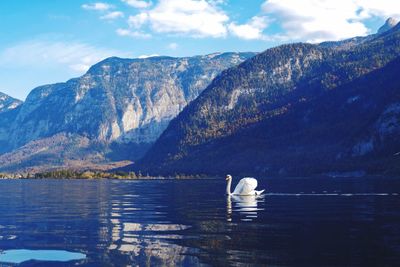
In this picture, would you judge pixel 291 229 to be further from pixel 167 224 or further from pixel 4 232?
pixel 4 232

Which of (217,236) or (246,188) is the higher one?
(246,188)

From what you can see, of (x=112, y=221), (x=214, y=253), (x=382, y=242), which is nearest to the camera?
(x=214, y=253)

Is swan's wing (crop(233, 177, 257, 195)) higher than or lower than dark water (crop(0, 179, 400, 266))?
higher

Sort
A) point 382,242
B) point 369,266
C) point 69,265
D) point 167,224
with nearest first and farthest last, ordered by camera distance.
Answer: point 369,266 < point 69,265 < point 382,242 < point 167,224

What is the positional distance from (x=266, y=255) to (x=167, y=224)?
18713 millimetres

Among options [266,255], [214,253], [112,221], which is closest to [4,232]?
[112,221]

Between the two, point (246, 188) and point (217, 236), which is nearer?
point (217, 236)

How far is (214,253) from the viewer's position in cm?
3180

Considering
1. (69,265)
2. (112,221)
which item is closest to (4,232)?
(112,221)

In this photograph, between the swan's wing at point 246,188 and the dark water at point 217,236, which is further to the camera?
the swan's wing at point 246,188

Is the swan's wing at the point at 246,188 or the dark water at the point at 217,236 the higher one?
the swan's wing at the point at 246,188

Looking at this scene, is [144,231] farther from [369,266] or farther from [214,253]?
[369,266]

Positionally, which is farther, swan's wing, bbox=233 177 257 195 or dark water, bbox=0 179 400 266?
swan's wing, bbox=233 177 257 195

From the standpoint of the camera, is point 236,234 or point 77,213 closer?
point 236,234
